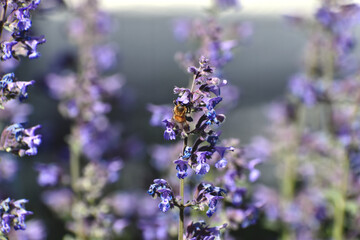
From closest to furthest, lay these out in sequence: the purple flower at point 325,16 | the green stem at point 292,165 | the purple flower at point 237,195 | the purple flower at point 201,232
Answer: the purple flower at point 201,232
the purple flower at point 237,195
the purple flower at point 325,16
the green stem at point 292,165

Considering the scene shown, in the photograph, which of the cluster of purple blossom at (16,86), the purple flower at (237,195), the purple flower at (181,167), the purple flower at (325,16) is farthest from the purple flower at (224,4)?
the purple flower at (181,167)

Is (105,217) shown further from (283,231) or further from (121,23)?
(121,23)

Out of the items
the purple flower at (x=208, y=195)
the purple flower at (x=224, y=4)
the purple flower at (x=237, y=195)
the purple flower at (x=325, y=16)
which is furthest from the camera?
the purple flower at (x=325, y=16)

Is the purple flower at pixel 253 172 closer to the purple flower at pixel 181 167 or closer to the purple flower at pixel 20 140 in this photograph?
the purple flower at pixel 181 167

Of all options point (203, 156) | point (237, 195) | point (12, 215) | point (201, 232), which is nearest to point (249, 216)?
point (237, 195)

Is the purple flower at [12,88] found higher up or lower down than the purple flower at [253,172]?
higher up

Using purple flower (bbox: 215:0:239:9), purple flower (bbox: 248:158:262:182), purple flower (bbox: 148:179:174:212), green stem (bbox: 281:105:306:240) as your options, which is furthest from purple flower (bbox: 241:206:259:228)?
green stem (bbox: 281:105:306:240)

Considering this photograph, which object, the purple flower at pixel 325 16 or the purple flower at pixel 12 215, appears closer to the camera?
the purple flower at pixel 12 215

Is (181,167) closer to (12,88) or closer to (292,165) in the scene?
(12,88)

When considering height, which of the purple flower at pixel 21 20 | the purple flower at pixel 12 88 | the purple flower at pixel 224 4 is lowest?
the purple flower at pixel 12 88

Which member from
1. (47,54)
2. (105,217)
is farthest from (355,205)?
(47,54)

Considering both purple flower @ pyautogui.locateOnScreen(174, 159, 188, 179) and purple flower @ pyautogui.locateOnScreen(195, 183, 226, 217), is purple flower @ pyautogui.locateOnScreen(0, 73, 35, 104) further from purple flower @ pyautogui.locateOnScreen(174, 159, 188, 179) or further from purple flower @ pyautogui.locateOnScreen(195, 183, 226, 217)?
purple flower @ pyautogui.locateOnScreen(195, 183, 226, 217)
